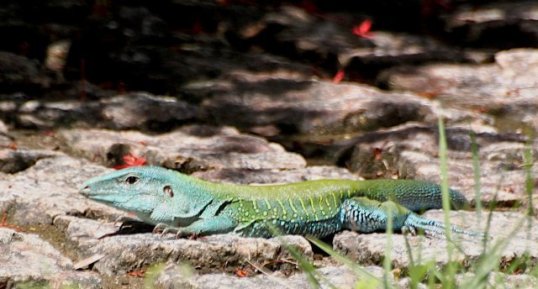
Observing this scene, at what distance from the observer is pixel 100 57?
9.17m

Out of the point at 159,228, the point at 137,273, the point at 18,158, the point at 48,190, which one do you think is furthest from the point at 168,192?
the point at 18,158

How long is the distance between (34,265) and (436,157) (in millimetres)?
2760

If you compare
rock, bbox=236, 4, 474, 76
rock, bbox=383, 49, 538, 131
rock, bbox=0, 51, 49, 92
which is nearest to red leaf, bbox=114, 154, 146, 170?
rock, bbox=0, 51, 49, 92

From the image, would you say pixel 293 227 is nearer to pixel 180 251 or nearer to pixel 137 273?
pixel 180 251

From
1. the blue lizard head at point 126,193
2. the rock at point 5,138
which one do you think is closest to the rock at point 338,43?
the rock at point 5,138

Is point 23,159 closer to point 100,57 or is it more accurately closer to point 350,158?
point 350,158

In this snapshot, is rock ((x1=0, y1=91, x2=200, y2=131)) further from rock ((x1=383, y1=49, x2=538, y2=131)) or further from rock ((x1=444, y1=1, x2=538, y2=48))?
rock ((x1=444, y1=1, x2=538, y2=48))

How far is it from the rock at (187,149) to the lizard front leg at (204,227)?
127 centimetres

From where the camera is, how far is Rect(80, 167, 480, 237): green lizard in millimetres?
5430

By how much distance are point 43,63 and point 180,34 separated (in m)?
1.55

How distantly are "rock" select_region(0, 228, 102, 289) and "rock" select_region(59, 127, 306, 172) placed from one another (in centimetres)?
149

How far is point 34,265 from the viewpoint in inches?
197

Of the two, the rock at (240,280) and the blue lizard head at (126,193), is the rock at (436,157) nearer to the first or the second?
the rock at (240,280)

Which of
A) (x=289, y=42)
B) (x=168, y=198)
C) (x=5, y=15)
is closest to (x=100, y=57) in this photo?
(x=5, y=15)
